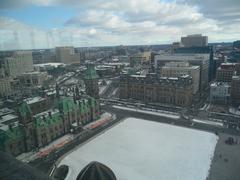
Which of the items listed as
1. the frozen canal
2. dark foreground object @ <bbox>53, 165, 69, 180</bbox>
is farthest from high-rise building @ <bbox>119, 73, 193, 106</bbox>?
dark foreground object @ <bbox>53, 165, 69, 180</bbox>

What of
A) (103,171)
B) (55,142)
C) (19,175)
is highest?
(19,175)

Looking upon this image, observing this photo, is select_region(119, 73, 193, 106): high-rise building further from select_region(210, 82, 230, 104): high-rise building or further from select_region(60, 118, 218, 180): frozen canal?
select_region(60, 118, 218, 180): frozen canal

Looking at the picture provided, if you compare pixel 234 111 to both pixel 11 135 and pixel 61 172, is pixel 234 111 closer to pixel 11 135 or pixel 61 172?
pixel 61 172

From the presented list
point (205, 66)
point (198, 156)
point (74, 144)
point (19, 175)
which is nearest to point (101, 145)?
point (74, 144)

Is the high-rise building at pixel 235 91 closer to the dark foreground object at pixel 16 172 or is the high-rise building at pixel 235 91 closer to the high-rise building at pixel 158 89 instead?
the high-rise building at pixel 158 89

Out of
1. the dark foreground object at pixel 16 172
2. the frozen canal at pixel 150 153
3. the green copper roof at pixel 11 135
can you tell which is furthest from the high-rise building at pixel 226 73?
the dark foreground object at pixel 16 172

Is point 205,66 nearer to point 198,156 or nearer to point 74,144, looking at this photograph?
point 198,156
